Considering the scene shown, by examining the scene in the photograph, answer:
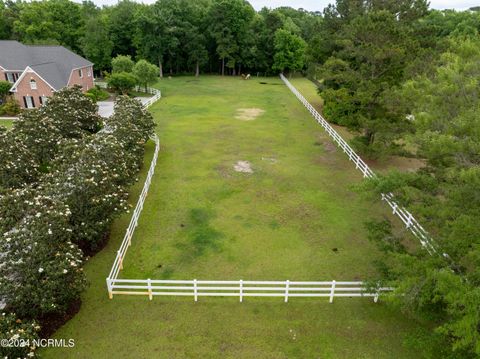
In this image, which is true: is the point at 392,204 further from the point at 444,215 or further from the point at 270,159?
the point at 270,159

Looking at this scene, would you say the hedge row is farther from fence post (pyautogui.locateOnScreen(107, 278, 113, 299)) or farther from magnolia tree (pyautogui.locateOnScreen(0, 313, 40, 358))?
fence post (pyautogui.locateOnScreen(107, 278, 113, 299))

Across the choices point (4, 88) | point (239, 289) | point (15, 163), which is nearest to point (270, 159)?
point (239, 289)

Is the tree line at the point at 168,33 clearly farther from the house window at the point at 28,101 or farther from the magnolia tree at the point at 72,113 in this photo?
the magnolia tree at the point at 72,113

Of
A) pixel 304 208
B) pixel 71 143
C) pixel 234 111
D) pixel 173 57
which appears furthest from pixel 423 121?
pixel 173 57

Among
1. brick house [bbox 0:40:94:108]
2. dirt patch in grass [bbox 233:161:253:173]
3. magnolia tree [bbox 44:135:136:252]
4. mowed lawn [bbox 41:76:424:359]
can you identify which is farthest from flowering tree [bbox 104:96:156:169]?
brick house [bbox 0:40:94:108]

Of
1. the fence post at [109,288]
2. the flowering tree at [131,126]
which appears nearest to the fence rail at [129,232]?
the fence post at [109,288]

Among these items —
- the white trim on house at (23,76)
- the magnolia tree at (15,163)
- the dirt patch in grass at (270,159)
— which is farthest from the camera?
the white trim on house at (23,76)
